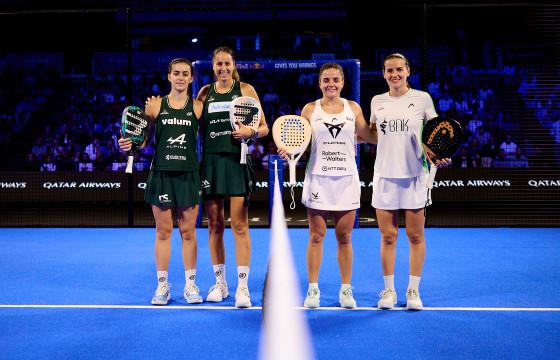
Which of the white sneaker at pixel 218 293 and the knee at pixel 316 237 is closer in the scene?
the knee at pixel 316 237

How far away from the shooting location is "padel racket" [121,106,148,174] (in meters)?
4.61

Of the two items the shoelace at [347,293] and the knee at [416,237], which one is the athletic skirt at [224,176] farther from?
the knee at [416,237]

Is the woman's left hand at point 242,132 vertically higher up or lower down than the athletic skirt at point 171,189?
higher up

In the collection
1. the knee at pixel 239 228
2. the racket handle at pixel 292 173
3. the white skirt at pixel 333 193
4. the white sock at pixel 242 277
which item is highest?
the racket handle at pixel 292 173

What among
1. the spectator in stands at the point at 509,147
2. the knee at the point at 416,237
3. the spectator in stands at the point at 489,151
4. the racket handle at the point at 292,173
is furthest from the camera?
the spectator in stands at the point at 489,151

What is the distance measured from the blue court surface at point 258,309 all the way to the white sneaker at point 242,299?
0.06 meters

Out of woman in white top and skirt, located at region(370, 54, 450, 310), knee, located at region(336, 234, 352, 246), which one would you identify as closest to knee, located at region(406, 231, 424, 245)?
woman in white top and skirt, located at region(370, 54, 450, 310)

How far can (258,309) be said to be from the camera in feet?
15.1

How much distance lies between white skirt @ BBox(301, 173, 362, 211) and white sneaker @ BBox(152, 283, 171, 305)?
1.30 meters

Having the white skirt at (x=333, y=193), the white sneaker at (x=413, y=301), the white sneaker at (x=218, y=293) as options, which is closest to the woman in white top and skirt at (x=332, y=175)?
the white skirt at (x=333, y=193)

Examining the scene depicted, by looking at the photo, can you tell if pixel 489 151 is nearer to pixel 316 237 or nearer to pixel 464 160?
pixel 464 160

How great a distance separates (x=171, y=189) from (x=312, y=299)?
1.36 m

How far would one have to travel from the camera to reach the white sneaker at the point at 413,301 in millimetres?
4543

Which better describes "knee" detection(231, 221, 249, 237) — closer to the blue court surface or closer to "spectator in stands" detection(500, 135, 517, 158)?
the blue court surface
